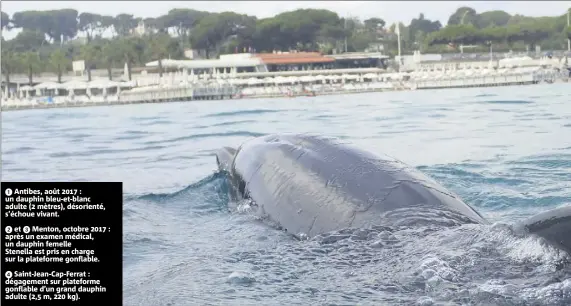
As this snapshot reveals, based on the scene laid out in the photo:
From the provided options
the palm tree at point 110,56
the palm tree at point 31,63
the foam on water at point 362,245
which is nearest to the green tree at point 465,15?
the palm tree at point 110,56

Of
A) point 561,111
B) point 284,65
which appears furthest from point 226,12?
point 561,111

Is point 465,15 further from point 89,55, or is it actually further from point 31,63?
point 31,63

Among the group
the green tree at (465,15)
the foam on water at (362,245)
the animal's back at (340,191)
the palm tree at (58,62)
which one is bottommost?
the palm tree at (58,62)

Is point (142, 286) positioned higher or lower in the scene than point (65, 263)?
lower

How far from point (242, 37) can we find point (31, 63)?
31964 millimetres

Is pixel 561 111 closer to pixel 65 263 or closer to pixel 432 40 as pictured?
pixel 65 263

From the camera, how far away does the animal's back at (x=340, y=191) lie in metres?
5.82

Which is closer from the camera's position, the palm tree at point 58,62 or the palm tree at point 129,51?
the palm tree at point 58,62

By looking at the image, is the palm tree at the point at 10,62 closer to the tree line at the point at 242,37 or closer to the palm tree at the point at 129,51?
the tree line at the point at 242,37

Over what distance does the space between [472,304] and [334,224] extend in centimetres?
180

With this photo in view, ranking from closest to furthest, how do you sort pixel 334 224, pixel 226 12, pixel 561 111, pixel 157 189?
pixel 334 224 < pixel 157 189 < pixel 561 111 < pixel 226 12

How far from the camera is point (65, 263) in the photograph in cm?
462

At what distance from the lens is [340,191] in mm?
6184

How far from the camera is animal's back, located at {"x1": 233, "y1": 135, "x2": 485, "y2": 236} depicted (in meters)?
5.82
